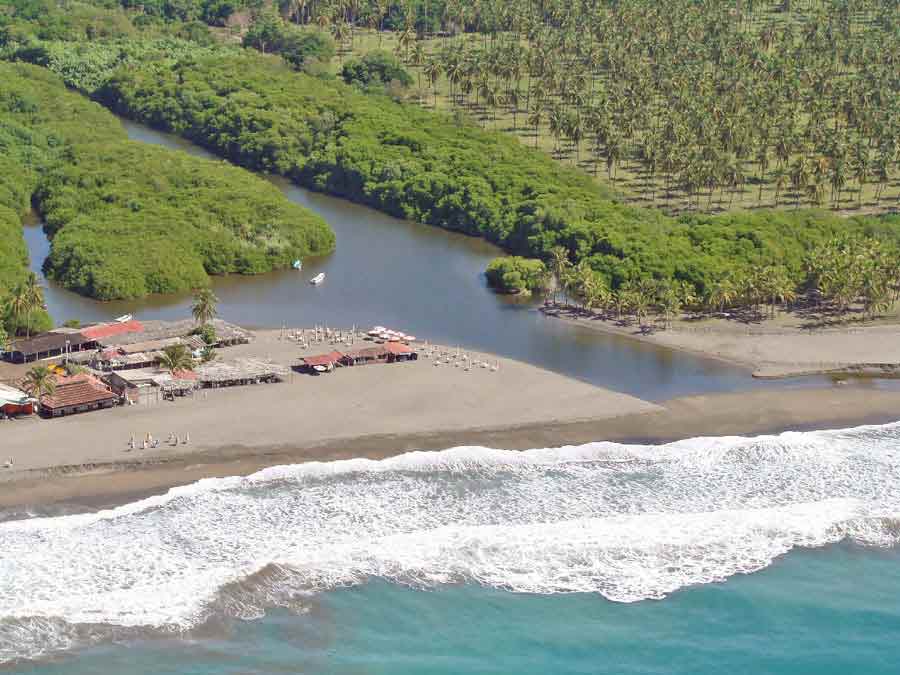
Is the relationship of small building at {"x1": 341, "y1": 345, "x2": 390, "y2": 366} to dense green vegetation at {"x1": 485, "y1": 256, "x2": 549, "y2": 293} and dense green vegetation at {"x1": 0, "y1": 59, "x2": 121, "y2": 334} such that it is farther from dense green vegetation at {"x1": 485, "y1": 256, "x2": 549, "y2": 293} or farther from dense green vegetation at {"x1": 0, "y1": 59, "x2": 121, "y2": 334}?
dense green vegetation at {"x1": 0, "y1": 59, "x2": 121, "y2": 334}

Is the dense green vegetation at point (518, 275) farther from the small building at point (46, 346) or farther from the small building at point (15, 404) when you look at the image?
the small building at point (15, 404)

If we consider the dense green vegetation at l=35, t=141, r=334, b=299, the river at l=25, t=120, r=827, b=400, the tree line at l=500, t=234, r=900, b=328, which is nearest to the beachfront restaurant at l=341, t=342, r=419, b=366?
the river at l=25, t=120, r=827, b=400

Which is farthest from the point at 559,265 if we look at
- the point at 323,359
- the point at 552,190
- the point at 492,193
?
the point at 323,359

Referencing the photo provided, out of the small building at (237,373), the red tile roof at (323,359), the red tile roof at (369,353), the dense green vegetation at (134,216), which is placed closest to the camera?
the small building at (237,373)

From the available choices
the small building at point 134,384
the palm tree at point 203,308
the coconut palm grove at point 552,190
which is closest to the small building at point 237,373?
the small building at point 134,384

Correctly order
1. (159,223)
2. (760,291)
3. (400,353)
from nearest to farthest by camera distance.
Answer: (400,353) → (760,291) → (159,223)

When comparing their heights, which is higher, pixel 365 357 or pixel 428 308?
pixel 428 308

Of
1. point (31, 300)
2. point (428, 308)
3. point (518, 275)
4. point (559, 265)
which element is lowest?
point (428, 308)

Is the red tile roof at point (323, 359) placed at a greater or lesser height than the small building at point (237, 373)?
greater

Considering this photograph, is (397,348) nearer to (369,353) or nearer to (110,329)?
(369,353)
